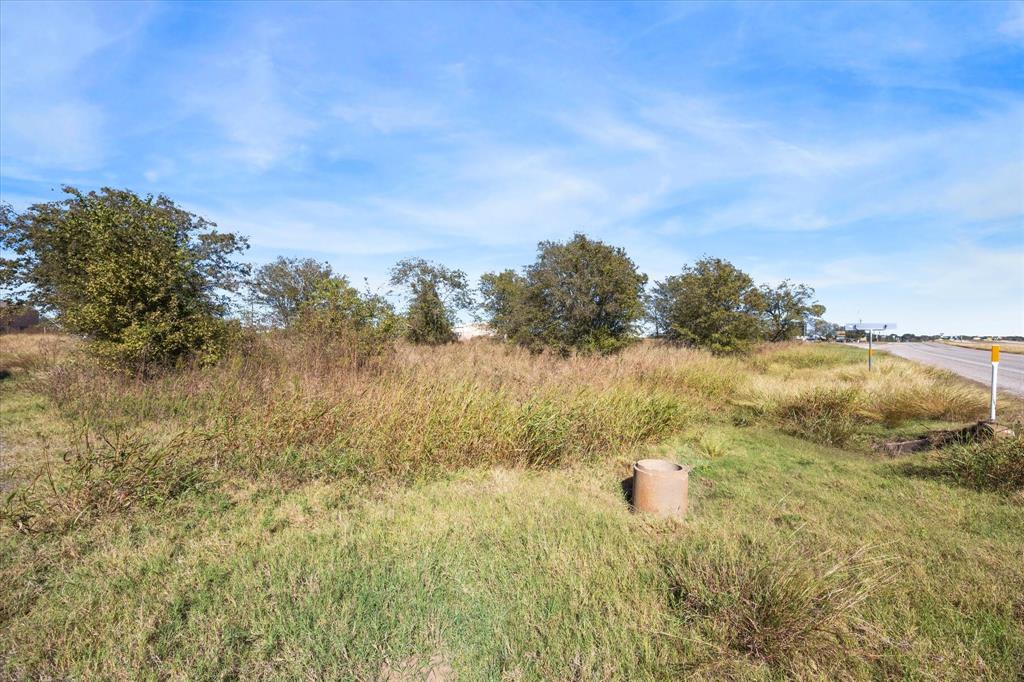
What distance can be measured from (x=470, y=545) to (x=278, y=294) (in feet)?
115

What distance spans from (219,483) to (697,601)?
13.7 ft

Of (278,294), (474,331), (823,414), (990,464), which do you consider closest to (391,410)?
(990,464)

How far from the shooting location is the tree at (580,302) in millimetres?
18672

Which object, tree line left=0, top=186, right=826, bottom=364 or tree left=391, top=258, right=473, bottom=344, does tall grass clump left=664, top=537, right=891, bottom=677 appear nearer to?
tree line left=0, top=186, right=826, bottom=364

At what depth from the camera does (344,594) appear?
102 inches

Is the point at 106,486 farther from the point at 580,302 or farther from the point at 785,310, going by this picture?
the point at 785,310

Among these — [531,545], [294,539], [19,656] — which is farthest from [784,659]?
[19,656]

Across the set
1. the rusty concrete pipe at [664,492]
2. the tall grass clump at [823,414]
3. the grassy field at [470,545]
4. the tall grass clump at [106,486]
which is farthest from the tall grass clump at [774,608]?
the tall grass clump at [823,414]

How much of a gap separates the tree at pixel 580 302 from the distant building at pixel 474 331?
13.7 ft

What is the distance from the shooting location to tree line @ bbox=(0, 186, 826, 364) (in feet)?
28.7

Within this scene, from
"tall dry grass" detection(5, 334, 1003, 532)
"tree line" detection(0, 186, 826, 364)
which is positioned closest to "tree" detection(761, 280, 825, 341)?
"tree line" detection(0, 186, 826, 364)

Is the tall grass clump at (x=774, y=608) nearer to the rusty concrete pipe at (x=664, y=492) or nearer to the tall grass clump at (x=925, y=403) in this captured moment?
the rusty concrete pipe at (x=664, y=492)

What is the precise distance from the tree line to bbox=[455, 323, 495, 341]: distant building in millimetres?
1352

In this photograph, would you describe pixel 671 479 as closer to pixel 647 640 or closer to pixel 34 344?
pixel 647 640
